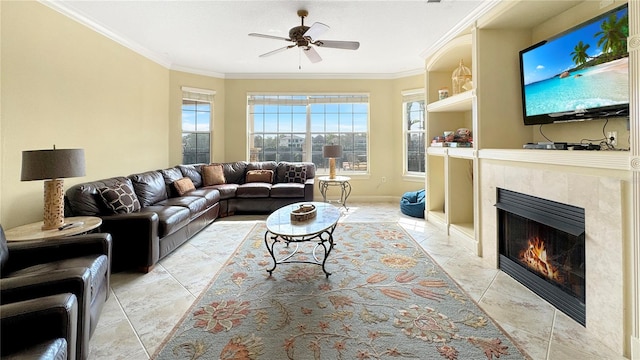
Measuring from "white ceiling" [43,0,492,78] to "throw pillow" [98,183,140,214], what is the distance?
6.78 feet

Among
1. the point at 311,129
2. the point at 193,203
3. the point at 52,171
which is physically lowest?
the point at 193,203

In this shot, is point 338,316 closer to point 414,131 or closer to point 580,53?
point 580,53

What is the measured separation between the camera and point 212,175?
5.28m

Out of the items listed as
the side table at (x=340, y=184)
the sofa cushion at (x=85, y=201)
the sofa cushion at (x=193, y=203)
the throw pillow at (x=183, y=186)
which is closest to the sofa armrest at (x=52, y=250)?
the sofa cushion at (x=85, y=201)

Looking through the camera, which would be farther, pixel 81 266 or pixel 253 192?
pixel 253 192

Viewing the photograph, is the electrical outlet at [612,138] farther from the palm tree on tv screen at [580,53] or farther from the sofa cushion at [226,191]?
the sofa cushion at [226,191]

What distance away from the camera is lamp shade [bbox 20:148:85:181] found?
2109 mm

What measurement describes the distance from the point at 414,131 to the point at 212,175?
439cm

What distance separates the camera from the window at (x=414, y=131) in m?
5.71

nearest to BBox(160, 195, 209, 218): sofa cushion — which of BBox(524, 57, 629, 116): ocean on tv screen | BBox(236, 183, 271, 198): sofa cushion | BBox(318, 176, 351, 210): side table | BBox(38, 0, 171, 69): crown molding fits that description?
BBox(236, 183, 271, 198): sofa cushion

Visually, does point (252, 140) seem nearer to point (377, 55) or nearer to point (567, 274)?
point (377, 55)

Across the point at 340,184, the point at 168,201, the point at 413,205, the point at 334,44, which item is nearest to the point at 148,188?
the point at 168,201

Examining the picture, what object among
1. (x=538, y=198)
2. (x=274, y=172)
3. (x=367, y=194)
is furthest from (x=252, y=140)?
(x=538, y=198)

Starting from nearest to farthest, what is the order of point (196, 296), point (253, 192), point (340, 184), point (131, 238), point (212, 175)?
1. point (196, 296)
2. point (131, 238)
3. point (253, 192)
4. point (212, 175)
5. point (340, 184)
